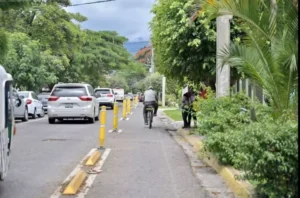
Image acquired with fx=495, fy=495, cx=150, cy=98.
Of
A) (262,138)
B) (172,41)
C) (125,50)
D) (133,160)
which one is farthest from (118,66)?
(262,138)

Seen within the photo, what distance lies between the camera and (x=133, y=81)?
111250 mm

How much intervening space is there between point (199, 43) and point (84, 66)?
38.7 metres

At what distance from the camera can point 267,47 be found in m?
8.98

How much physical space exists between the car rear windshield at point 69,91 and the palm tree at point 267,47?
1331cm

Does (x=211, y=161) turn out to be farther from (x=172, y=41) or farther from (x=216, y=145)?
(x=172, y=41)

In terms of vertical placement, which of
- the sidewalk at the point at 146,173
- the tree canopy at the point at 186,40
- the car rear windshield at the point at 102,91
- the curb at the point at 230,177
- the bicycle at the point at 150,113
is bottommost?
the sidewalk at the point at 146,173

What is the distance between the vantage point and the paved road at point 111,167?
312 inches

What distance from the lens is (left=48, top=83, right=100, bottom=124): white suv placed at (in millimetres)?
21641

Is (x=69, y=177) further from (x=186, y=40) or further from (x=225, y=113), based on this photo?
(x=186, y=40)

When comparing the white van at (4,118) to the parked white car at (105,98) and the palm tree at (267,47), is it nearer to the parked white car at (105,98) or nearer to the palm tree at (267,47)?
the palm tree at (267,47)

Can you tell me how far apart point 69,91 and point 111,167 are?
40.3 feet

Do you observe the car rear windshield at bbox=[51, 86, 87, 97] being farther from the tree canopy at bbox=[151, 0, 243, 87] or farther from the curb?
→ the curb

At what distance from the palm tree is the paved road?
7.12 ft

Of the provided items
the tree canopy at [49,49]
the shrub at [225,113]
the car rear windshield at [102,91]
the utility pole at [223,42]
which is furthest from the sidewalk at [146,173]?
the car rear windshield at [102,91]
